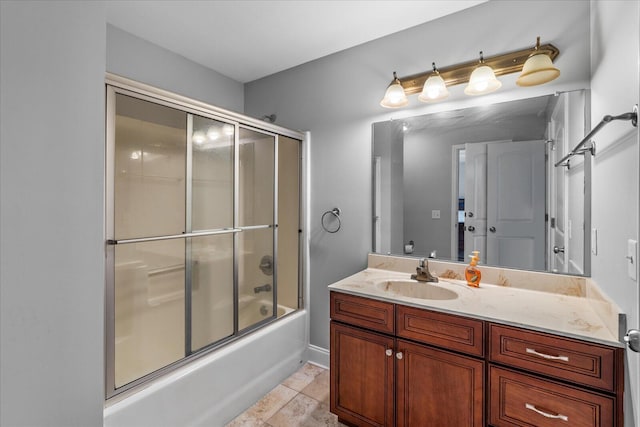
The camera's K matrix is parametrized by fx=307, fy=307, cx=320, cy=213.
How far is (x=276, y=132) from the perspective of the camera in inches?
93.2

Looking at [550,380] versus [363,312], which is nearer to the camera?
[550,380]

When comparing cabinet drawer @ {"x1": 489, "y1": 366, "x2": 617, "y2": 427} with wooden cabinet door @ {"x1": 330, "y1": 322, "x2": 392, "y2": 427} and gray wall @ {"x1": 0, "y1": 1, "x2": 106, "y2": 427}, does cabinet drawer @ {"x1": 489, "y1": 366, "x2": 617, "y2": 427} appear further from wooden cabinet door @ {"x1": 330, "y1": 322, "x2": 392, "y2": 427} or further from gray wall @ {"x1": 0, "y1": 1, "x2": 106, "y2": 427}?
gray wall @ {"x1": 0, "y1": 1, "x2": 106, "y2": 427}

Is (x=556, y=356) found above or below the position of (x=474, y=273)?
below

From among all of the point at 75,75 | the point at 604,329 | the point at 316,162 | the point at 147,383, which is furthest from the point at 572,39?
the point at 147,383

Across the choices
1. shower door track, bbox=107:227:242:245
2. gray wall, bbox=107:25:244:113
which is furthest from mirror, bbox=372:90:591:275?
gray wall, bbox=107:25:244:113

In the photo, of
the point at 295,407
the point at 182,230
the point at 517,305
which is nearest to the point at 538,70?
the point at 517,305

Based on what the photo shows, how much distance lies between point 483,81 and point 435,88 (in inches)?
10.3

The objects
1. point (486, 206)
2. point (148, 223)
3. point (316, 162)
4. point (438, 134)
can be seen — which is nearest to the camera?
point (148, 223)

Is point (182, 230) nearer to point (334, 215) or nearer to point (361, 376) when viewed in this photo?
point (334, 215)

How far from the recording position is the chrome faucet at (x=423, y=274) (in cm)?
189

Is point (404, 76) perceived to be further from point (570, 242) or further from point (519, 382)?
point (519, 382)

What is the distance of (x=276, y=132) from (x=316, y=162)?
402 millimetres

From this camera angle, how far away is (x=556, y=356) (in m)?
1.19

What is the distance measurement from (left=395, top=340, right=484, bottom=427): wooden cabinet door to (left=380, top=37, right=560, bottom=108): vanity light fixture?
57.5 inches
